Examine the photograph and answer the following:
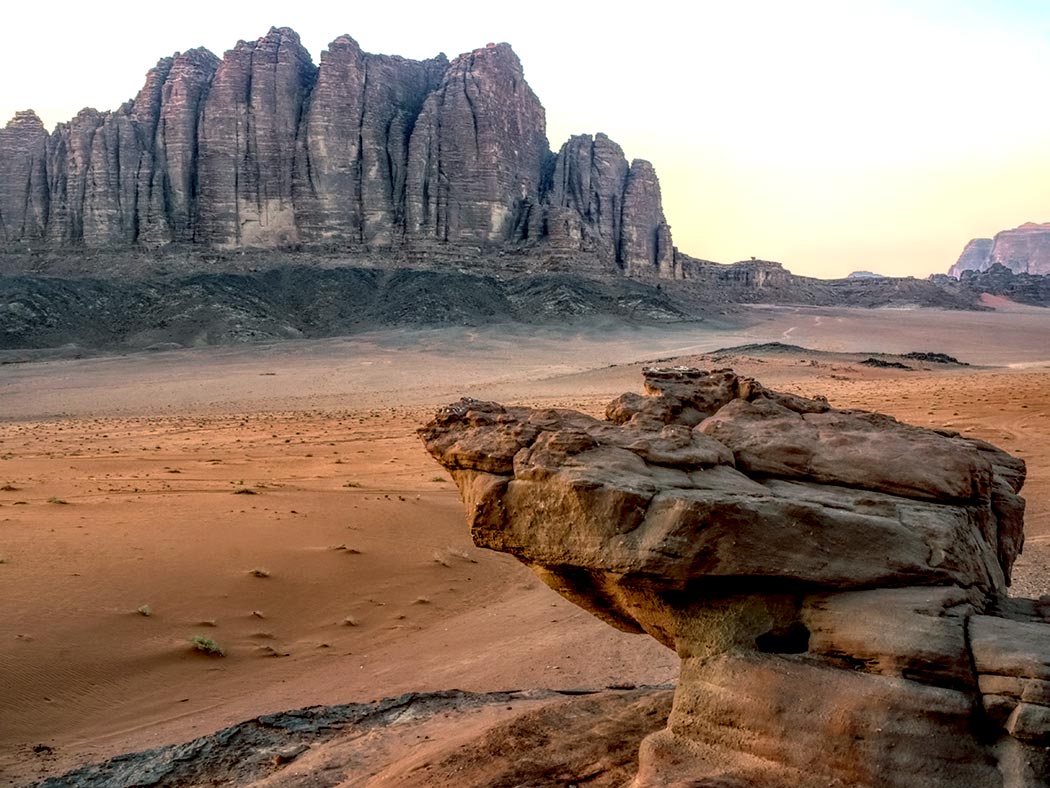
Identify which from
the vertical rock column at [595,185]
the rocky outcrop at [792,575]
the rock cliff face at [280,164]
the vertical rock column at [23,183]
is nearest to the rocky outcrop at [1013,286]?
the vertical rock column at [595,185]

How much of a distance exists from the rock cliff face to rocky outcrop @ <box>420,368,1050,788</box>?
85.9 m

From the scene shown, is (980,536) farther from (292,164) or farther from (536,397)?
(292,164)

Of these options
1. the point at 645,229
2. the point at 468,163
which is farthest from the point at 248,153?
the point at 645,229

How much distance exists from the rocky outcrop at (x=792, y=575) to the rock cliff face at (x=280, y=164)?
8594cm

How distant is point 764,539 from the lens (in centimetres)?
487

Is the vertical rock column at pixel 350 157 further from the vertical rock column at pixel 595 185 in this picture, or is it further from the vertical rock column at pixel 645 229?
the vertical rock column at pixel 645 229

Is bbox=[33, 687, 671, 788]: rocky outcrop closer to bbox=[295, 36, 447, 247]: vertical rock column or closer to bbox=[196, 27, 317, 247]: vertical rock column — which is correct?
bbox=[295, 36, 447, 247]: vertical rock column

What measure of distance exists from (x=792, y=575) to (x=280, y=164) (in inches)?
3622

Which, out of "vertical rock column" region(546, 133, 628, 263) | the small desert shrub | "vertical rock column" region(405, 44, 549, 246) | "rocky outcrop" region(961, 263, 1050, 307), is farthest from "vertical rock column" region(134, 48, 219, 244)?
"rocky outcrop" region(961, 263, 1050, 307)

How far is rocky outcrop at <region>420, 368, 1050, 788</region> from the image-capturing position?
4238mm

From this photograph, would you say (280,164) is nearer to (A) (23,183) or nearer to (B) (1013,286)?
(A) (23,183)

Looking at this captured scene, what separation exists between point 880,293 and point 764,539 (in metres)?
129

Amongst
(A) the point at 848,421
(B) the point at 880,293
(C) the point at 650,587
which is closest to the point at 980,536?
(A) the point at 848,421

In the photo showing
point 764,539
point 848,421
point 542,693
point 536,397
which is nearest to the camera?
point 764,539
